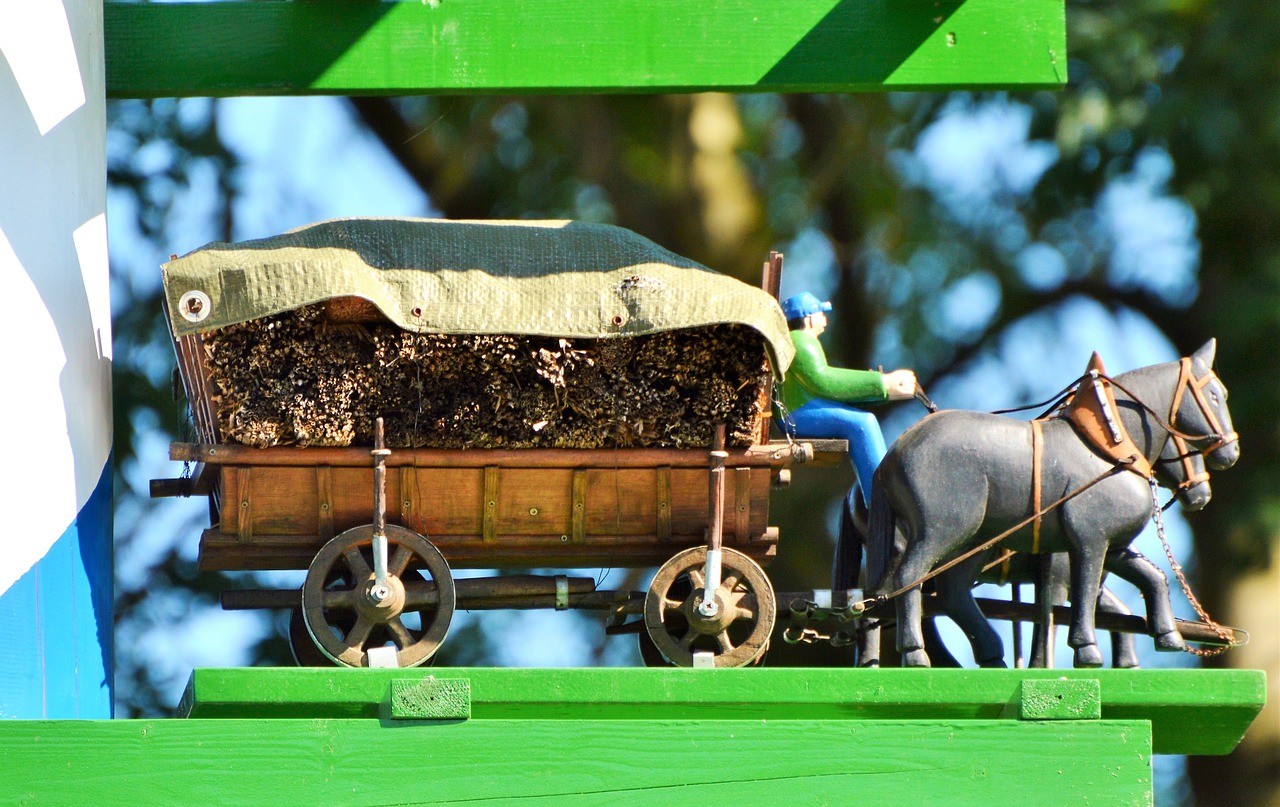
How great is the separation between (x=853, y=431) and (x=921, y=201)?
350 cm

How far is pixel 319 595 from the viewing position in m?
4.72

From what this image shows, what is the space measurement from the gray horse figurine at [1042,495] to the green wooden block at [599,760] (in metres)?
0.72

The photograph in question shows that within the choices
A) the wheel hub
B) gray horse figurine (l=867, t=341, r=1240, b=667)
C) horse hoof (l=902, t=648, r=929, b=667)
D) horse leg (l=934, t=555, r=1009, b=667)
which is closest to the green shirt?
gray horse figurine (l=867, t=341, r=1240, b=667)

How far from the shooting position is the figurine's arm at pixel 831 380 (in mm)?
5129

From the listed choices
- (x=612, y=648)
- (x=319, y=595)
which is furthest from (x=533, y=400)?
(x=612, y=648)

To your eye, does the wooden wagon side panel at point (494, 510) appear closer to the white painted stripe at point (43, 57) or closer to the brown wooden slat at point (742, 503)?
the brown wooden slat at point (742, 503)

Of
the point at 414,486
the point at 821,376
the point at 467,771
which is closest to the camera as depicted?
the point at 467,771

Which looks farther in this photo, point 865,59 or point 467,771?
point 865,59

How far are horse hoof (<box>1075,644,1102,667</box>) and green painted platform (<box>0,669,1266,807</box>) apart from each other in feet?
1.63

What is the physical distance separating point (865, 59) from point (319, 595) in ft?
7.01

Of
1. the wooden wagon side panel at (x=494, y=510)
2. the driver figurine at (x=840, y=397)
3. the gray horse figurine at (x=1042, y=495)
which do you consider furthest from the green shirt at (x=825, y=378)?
the wooden wagon side panel at (x=494, y=510)

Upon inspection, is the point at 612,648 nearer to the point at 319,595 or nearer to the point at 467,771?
the point at 319,595

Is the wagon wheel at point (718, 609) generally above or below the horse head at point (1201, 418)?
below

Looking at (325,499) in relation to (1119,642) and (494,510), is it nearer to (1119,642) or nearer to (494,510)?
(494,510)
